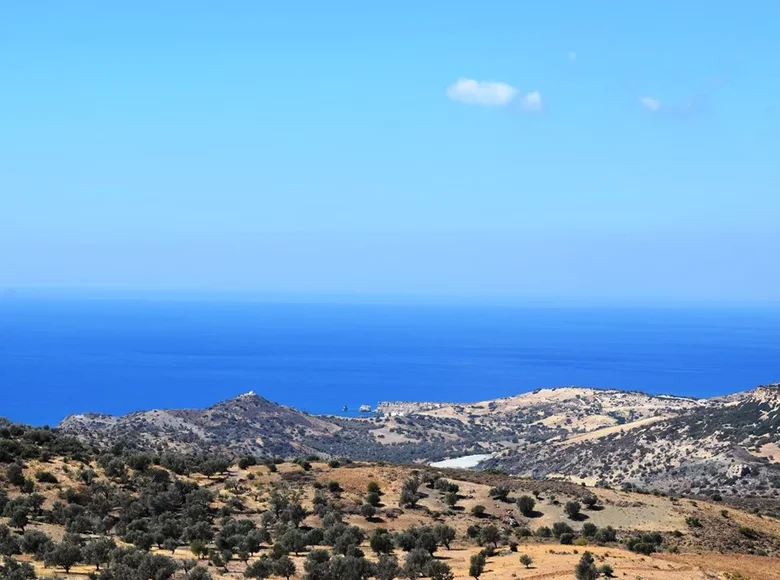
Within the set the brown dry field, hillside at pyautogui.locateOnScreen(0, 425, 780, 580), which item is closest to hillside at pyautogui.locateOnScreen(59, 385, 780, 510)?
the brown dry field

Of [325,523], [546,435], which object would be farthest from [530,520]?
[546,435]

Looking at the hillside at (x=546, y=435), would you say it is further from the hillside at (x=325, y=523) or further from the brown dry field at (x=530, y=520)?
the hillside at (x=325, y=523)

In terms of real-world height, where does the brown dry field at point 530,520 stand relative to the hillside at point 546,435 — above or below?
above

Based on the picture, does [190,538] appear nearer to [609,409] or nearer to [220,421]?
[220,421]

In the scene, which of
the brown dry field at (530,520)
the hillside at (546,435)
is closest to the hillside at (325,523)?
the brown dry field at (530,520)

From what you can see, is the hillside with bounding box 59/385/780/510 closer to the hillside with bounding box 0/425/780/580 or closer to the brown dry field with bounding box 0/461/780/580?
the brown dry field with bounding box 0/461/780/580

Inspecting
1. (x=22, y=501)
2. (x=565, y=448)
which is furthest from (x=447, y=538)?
(x=565, y=448)

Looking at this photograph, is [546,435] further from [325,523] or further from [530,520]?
[325,523]
